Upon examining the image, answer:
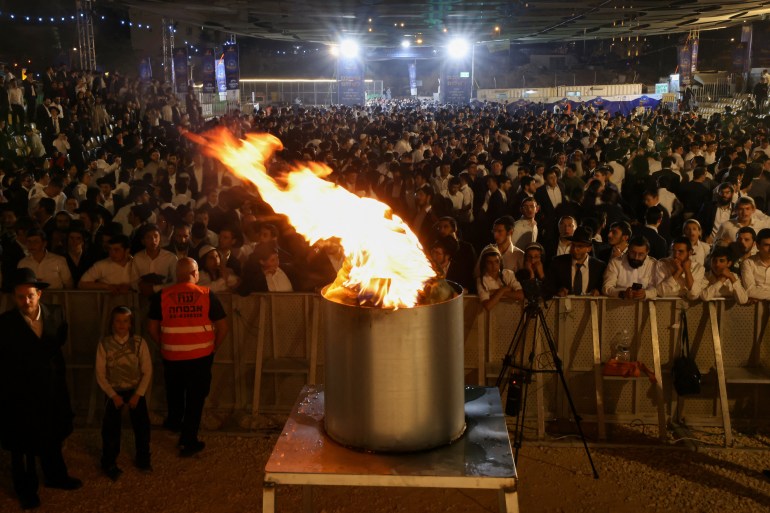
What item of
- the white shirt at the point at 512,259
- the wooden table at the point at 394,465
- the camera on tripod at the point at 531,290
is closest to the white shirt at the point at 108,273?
the white shirt at the point at 512,259

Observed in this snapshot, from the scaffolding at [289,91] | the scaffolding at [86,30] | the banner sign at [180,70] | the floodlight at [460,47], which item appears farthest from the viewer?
the scaffolding at [289,91]

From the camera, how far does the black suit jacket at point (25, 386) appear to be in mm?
5703

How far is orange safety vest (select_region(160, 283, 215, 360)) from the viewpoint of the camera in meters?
6.45

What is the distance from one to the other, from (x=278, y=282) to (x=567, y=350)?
2.88 metres

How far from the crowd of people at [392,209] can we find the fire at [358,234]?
96mm

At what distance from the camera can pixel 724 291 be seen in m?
7.00

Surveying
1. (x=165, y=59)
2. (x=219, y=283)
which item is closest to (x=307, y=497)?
(x=219, y=283)

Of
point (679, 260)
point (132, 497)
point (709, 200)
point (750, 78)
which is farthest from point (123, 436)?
point (750, 78)

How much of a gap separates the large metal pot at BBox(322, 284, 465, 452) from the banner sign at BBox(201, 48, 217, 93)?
27830mm

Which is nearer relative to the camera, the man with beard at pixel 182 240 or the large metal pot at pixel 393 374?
the large metal pot at pixel 393 374

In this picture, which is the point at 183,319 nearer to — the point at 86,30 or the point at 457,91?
the point at 86,30

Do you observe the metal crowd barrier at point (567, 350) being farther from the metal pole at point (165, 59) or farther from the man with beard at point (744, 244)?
the metal pole at point (165, 59)

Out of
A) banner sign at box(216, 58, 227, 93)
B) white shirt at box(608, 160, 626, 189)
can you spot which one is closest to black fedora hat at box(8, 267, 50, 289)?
white shirt at box(608, 160, 626, 189)

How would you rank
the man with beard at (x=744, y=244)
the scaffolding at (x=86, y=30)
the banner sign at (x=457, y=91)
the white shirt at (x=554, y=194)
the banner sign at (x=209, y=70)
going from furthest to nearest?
the banner sign at (x=457, y=91) < the banner sign at (x=209, y=70) < the scaffolding at (x=86, y=30) < the white shirt at (x=554, y=194) < the man with beard at (x=744, y=244)
